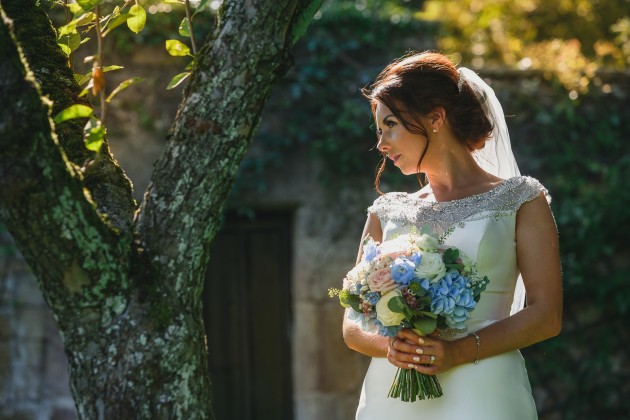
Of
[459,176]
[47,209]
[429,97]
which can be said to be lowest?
[47,209]

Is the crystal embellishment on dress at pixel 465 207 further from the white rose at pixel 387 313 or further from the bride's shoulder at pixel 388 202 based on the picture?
the white rose at pixel 387 313

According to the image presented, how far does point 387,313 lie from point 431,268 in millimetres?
178

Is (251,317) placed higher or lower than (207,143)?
lower

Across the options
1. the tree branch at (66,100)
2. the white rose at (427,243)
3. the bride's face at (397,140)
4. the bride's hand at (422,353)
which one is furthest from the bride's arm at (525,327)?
the tree branch at (66,100)

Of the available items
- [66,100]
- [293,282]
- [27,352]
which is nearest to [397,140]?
[66,100]

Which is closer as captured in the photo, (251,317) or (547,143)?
(547,143)

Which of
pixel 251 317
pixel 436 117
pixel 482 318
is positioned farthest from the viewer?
pixel 251 317

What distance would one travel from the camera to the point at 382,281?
7.61 ft

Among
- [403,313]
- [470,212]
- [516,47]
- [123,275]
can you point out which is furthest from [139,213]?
[516,47]

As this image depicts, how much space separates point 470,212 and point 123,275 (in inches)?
46.7

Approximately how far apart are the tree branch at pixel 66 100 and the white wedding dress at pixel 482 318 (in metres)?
0.95

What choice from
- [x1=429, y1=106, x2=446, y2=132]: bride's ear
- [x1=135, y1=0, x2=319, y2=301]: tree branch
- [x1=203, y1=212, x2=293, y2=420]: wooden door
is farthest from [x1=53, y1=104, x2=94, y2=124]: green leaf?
[x1=203, y1=212, x2=293, y2=420]: wooden door

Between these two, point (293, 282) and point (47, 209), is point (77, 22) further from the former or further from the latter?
point (293, 282)

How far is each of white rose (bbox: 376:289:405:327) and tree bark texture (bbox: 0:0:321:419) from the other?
20.4 inches
